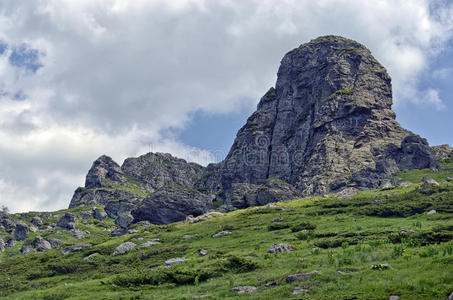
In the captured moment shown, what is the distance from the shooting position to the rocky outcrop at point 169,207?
421 ft

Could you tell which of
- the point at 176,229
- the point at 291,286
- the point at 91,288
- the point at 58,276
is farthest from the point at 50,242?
the point at 291,286

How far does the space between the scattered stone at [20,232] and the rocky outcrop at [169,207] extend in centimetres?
7349

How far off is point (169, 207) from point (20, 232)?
89011 millimetres

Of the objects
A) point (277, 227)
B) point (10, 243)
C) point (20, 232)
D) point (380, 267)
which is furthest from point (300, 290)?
point (20, 232)

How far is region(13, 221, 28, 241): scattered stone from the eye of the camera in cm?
17500

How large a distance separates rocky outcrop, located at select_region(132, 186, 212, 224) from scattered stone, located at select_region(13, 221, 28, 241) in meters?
73.5

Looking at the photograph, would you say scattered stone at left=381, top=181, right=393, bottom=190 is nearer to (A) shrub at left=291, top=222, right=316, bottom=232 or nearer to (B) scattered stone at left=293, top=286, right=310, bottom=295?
(A) shrub at left=291, top=222, right=316, bottom=232

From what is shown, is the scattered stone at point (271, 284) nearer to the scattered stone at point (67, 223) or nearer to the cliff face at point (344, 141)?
the cliff face at point (344, 141)

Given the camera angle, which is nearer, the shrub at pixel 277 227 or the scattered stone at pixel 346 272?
the scattered stone at pixel 346 272

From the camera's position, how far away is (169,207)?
422 ft

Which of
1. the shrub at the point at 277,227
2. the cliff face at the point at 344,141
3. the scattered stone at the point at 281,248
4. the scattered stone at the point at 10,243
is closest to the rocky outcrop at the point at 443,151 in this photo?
the cliff face at the point at 344,141

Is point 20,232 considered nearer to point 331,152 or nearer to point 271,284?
point 331,152

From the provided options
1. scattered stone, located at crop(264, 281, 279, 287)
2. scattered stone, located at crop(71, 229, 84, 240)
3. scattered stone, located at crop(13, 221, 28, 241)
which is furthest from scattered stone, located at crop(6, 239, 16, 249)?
scattered stone, located at crop(264, 281, 279, 287)

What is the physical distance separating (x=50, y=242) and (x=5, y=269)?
100088 millimetres
